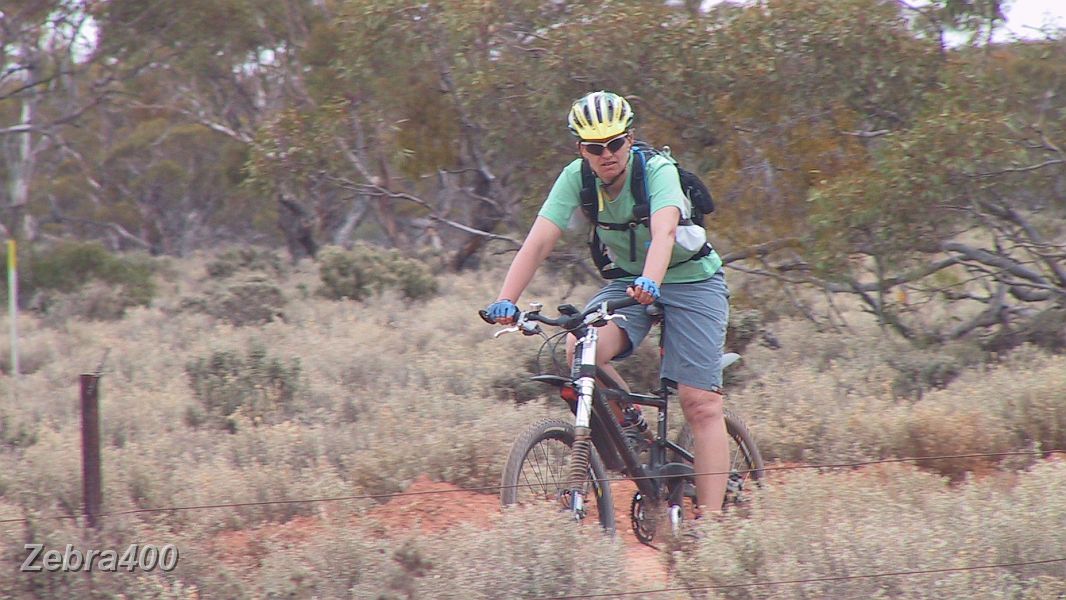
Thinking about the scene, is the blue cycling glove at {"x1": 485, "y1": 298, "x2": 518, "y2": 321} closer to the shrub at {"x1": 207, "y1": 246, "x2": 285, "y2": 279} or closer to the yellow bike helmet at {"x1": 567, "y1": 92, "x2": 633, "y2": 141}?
the yellow bike helmet at {"x1": 567, "y1": 92, "x2": 633, "y2": 141}

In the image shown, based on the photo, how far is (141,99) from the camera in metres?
33.9

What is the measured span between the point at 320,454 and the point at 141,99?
2962cm

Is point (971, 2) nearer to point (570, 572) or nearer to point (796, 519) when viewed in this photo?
point (796, 519)

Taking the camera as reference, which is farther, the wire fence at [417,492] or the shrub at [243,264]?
the shrub at [243,264]

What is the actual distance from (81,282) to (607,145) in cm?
1753

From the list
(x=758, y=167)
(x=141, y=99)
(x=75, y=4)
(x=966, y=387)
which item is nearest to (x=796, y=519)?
(x=966, y=387)

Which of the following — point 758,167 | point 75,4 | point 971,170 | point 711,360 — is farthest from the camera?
point 75,4

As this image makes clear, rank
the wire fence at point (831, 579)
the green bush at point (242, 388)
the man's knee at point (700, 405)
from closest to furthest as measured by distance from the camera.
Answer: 1. the wire fence at point (831, 579)
2. the man's knee at point (700, 405)
3. the green bush at point (242, 388)

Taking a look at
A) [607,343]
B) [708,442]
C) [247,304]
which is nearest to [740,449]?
[708,442]

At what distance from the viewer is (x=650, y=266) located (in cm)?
442

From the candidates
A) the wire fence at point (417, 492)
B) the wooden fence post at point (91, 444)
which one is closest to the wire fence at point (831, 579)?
the wire fence at point (417, 492)

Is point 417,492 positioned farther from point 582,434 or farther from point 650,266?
point 650,266

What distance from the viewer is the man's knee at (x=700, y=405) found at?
4.86 m

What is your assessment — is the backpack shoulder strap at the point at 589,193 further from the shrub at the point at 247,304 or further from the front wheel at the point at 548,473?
the shrub at the point at 247,304
